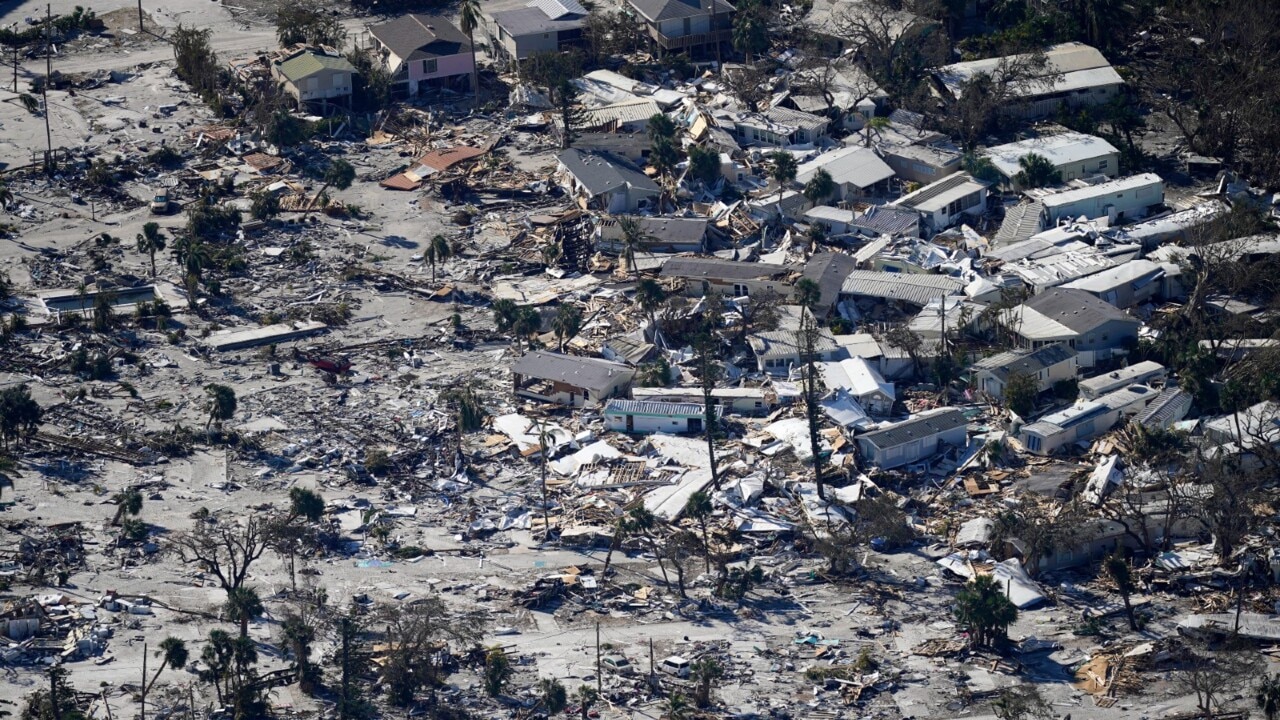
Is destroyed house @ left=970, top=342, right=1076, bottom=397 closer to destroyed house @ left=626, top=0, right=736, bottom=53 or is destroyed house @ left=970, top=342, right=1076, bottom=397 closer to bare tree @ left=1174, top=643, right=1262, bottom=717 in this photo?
bare tree @ left=1174, top=643, right=1262, bottom=717

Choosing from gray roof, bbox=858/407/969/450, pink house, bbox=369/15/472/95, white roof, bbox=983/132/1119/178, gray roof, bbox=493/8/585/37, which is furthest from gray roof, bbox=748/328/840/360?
gray roof, bbox=493/8/585/37

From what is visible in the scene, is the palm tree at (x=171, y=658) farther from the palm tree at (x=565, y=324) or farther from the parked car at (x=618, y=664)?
the palm tree at (x=565, y=324)

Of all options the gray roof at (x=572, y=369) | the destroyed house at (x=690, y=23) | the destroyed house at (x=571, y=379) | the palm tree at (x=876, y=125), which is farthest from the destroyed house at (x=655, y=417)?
the destroyed house at (x=690, y=23)

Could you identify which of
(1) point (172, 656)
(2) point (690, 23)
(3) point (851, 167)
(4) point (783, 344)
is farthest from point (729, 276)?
(1) point (172, 656)

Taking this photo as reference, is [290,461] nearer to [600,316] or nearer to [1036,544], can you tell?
[600,316]

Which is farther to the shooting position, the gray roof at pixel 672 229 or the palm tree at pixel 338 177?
the palm tree at pixel 338 177

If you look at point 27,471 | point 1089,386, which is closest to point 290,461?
point 27,471
